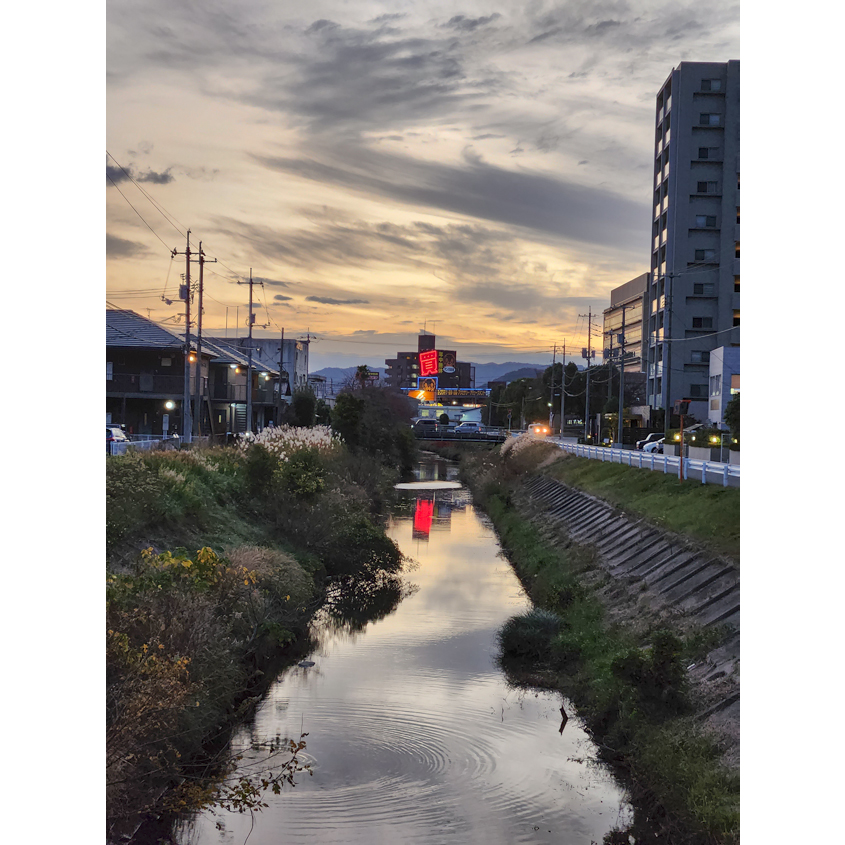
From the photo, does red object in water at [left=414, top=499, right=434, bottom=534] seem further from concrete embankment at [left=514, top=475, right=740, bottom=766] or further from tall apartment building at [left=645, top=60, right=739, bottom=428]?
tall apartment building at [left=645, top=60, right=739, bottom=428]

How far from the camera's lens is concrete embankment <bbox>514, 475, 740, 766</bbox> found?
1242cm

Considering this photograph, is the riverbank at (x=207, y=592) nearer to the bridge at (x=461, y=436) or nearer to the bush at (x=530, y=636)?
the bush at (x=530, y=636)

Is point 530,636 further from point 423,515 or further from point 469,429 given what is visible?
point 469,429

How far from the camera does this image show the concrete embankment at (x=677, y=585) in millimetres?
12422

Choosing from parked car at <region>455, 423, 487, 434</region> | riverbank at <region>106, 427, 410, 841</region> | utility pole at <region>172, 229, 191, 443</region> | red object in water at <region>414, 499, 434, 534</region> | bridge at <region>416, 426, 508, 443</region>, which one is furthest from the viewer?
parked car at <region>455, 423, 487, 434</region>

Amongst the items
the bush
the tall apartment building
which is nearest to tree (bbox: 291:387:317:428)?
the tall apartment building

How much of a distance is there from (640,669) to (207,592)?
7652 millimetres

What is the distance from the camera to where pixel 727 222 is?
88.0 metres

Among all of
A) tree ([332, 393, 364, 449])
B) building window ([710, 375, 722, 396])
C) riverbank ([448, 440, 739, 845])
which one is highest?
building window ([710, 375, 722, 396])

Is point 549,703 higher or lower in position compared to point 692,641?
lower

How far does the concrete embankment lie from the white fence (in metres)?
2.48
